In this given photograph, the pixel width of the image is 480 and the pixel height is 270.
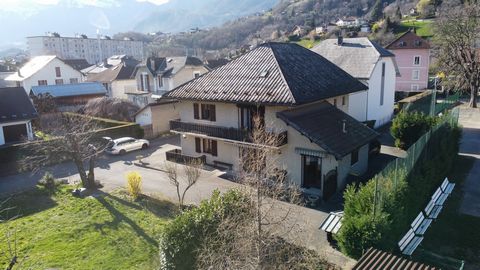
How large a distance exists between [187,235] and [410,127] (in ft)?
68.4

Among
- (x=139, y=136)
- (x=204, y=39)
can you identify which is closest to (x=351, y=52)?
(x=139, y=136)

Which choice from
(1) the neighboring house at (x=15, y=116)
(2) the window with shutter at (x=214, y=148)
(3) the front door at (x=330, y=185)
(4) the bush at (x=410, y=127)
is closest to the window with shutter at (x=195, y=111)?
(2) the window with shutter at (x=214, y=148)

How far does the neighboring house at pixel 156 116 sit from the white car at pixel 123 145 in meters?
3.54

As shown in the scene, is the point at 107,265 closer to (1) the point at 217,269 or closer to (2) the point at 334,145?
(1) the point at 217,269

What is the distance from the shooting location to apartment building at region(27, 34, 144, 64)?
434 feet

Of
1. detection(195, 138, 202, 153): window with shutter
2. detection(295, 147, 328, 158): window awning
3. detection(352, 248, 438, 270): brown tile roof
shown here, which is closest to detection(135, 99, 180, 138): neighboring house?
detection(195, 138, 202, 153): window with shutter

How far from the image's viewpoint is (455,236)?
1498 cm

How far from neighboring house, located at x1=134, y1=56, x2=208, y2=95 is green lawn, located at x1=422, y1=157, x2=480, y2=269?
38.3 meters

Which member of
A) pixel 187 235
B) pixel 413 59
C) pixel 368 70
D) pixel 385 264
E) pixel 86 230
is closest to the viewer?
pixel 385 264

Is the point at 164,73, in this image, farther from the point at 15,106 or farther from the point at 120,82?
the point at 15,106

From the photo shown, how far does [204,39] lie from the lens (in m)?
170

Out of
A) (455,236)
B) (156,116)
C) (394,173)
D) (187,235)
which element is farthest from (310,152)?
(156,116)

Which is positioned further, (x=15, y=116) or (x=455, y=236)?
(x=15, y=116)

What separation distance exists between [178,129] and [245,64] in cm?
638
